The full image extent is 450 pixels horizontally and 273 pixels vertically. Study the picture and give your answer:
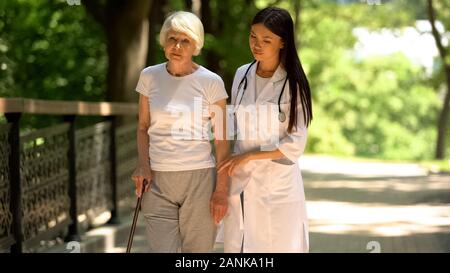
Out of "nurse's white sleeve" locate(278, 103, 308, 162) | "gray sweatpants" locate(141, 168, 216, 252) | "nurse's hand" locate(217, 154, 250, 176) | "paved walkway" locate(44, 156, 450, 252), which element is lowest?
"paved walkway" locate(44, 156, 450, 252)

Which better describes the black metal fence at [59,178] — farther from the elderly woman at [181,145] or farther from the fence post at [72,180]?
the elderly woman at [181,145]

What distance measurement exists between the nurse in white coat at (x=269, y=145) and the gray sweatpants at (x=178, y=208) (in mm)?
126

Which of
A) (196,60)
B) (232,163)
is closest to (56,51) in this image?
(196,60)

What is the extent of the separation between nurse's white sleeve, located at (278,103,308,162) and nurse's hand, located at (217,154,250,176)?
0.18 meters

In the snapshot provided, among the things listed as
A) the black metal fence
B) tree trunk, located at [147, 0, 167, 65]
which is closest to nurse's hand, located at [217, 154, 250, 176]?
the black metal fence

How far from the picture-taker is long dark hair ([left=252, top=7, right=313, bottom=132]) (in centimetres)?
482

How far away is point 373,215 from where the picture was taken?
1362cm

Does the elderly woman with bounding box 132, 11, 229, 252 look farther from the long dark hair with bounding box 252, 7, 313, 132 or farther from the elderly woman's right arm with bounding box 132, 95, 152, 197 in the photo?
the long dark hair with bounding box 252, 7, 313, 132

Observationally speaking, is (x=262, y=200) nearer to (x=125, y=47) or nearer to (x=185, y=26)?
(x=185, y=26)

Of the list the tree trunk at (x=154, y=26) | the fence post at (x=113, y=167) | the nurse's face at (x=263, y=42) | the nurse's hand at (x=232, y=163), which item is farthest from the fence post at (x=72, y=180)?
the tree trunk at (x=154, y=26)

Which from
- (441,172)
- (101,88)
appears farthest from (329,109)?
(101,88)

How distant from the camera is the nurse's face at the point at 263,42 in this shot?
4.82 metres

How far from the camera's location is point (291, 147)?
4.88 metres
